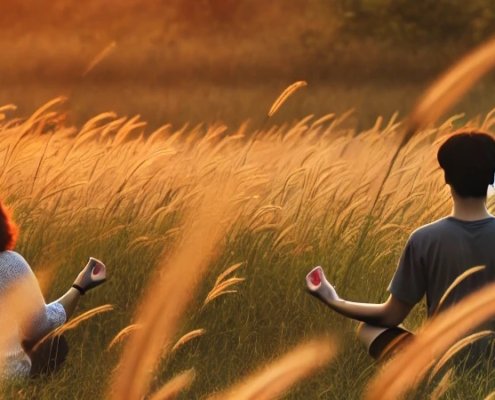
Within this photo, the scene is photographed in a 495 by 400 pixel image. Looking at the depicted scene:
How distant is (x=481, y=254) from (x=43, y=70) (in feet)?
75.6

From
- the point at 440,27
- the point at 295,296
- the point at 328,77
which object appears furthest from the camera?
the point at 328,77

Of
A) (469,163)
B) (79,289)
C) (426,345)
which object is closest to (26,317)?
→ (79,289)

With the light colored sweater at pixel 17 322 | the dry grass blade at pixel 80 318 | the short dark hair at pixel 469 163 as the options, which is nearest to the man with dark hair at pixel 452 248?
the short dark hair at pixel 469 163

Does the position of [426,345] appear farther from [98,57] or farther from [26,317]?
[98,57]

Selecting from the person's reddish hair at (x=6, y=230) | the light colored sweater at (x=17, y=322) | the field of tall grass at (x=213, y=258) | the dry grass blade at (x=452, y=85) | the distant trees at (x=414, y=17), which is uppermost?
the dry grass blade at (x=452, y=85)

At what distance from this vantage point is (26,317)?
3281mm

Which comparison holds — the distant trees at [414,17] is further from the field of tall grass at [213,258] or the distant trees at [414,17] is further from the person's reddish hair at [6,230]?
the person's reddish hair at [6,230]

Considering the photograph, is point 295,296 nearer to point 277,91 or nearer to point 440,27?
point 440,27

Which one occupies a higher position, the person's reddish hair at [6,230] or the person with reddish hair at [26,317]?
the person's reddish hair at [6,230]

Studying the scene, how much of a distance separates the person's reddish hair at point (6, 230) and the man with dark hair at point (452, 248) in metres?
1.01

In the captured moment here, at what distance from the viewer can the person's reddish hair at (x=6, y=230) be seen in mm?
3369

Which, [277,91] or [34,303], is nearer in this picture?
[34,303]

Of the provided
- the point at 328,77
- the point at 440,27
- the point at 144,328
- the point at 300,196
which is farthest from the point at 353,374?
the point at 328,77

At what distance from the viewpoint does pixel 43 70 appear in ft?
83.7
